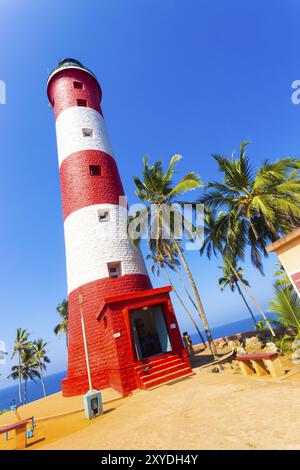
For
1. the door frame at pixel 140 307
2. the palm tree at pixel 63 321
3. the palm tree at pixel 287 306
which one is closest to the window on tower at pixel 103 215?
the door frame at pixel 140 307

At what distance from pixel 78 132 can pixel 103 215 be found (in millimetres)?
6803

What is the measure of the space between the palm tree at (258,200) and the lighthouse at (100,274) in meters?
6.42

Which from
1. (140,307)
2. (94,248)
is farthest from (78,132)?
(140,307)

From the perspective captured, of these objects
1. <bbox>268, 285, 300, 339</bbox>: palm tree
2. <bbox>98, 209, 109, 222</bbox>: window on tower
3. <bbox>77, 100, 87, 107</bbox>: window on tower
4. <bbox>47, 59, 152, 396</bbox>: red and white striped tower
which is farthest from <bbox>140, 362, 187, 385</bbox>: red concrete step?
<bbox>77, 100, 87, 107</bbox>: window on tower

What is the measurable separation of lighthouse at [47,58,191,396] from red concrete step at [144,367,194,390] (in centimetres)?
4

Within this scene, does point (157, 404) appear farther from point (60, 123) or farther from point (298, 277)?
point (60, 123)

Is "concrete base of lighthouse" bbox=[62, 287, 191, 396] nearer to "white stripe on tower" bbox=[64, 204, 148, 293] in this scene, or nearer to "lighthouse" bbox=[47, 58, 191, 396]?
"lighthouse" bbox=[47, 58, 191, 396]

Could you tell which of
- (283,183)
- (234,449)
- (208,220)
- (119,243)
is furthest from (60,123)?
(234,449)

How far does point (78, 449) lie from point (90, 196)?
42.9ft

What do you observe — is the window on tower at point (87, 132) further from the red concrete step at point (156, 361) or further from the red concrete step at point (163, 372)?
the red concrete step at point (163, 372)

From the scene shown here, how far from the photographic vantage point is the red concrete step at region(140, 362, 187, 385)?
1041cm

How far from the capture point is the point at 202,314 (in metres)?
14.6

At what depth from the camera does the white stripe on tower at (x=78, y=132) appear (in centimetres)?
1750

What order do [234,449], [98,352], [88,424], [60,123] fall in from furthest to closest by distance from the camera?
[60,123] → [98,352] → [88,424] → [234,449]
